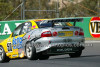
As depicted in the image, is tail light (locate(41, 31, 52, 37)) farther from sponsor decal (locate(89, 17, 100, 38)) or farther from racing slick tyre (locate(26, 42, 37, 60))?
sponsor decal (locate(89, 17, 100, 38))

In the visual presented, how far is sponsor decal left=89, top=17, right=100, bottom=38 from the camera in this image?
95.1 ft

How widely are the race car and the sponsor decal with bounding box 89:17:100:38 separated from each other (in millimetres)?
15972

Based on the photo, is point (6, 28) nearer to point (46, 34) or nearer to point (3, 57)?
point (3, 57)

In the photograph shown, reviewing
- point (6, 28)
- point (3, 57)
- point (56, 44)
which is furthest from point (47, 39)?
point (6, 28)

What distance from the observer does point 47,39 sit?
12.3 metres

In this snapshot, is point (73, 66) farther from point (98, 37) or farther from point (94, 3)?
point (94, 3)

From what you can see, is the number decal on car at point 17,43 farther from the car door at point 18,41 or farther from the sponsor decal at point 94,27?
the sponsor decal at point 94,27

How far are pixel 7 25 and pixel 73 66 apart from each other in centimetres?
2204

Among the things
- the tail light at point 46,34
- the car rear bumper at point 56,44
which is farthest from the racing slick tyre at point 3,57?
the tail light at point 46,34

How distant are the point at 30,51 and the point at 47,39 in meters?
0.76

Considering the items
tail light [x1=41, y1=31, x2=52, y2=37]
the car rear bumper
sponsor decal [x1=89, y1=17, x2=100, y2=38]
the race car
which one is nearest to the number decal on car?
the race car

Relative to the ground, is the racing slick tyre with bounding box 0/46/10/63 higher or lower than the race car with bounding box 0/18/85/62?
lower

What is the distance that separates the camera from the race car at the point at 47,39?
12.3 metres

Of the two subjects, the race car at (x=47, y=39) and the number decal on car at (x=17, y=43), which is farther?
the number decal on car at (x=17, y=43)
